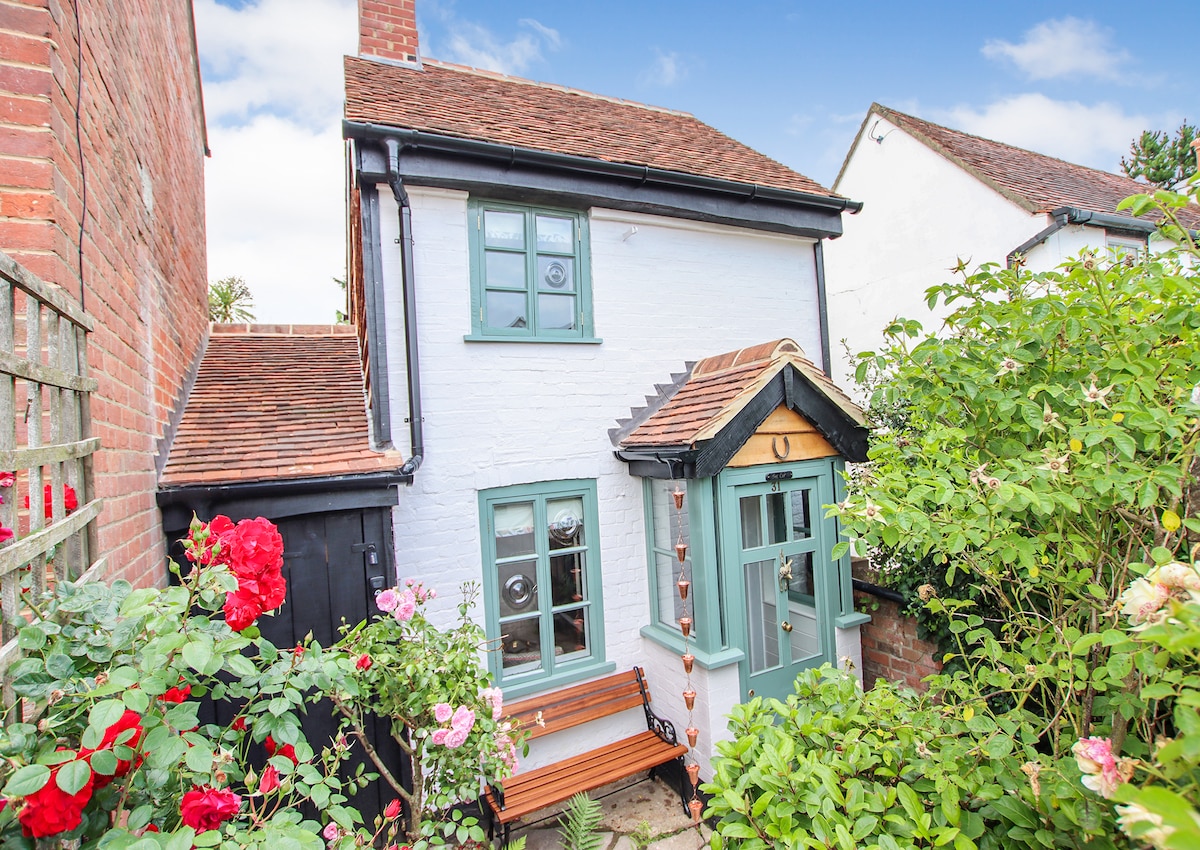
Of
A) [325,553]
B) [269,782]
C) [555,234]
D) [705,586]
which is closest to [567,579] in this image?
[705,586]

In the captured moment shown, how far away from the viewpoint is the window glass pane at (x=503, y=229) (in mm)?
5188

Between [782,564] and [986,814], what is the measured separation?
10.2ft

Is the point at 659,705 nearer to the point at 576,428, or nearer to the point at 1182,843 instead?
the point at 576,428

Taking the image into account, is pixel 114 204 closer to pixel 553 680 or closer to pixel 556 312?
pixel 556 312

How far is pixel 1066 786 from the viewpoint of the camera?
6.04 ft

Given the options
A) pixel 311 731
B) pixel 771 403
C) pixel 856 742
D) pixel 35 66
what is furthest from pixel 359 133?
pixel 856 742

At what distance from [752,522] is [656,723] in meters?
2.18

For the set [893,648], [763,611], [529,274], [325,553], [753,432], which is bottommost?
[893,648]

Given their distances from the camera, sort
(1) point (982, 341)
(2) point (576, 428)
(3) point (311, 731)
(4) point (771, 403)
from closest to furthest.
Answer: (1) point (982, 341) < (3) point (311, 731) < (4) point (771, 403) < (2) point (576, 428)

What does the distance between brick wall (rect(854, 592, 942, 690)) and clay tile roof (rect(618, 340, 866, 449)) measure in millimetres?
2003

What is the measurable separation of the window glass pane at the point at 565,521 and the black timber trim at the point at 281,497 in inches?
59.6

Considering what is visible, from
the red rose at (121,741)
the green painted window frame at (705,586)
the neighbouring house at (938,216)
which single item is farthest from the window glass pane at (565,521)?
the neighbouring house at (938,216)

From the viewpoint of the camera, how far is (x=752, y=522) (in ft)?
17.2

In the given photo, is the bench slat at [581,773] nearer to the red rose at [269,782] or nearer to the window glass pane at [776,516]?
the window glass pane at [776,516]
